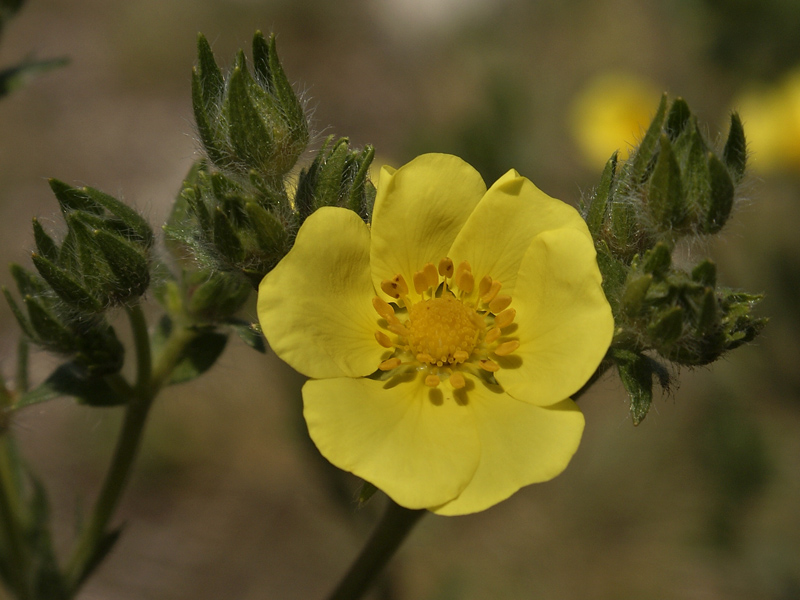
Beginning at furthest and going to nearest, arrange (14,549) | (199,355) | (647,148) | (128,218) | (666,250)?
(14,549) < (199,355) < (128,218) < (647,148) < (666,250)

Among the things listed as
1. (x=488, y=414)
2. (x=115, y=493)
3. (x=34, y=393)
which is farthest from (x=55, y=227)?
(x=488, y=414)

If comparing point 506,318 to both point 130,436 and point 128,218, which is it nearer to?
point 128,218

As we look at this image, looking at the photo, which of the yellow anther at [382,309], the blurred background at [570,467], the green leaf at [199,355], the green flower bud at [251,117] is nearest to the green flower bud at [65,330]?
Answer: the green leaf at [199,355]

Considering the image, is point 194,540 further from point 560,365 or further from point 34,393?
point 560,365

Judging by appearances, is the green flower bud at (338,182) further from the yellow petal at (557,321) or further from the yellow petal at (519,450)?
the yellow petal at (519,450)

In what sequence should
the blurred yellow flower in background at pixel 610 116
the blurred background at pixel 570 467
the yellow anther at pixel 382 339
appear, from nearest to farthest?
the yellow anther at pixel 382 339
the blurred background at pixel 570 467
the blurred yellow flower in background at pixel 610 116

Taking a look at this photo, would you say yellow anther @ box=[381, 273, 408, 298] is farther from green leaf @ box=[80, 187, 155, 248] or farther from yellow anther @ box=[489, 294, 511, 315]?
green leaf @ box=[80, 187, 155, 248]

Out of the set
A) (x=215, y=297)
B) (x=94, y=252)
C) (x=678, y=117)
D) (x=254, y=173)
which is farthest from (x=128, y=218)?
(x=678, y=117)
